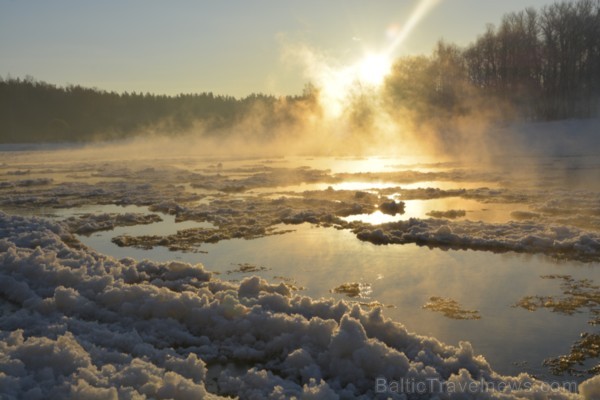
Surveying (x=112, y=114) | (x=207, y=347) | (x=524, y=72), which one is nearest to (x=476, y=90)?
(x=524, y=72)

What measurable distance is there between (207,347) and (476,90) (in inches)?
2123

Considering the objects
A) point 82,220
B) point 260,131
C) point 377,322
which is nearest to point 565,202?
point 377,322

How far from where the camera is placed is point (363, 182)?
66.2 ft

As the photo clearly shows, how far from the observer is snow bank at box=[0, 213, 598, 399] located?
3852mm

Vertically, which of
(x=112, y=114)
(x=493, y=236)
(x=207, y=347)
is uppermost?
(x=112, y=114)

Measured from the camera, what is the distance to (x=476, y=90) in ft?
176

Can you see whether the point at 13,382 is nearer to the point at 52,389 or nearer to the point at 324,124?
the point at 52,389

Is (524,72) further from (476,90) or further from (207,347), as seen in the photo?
(207,347)

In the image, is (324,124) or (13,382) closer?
(13,382)

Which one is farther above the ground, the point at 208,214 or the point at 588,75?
the point at 588,75

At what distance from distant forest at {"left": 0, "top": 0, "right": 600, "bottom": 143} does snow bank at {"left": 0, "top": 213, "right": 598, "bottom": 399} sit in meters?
47.2

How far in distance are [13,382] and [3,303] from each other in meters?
2.61

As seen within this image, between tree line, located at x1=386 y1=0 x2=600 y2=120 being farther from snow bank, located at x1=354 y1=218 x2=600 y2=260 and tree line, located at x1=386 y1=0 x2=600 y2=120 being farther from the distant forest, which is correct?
snow bank, located at x1=354 y1=218 x2=600 y2=260

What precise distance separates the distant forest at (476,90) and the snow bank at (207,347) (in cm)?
4717
